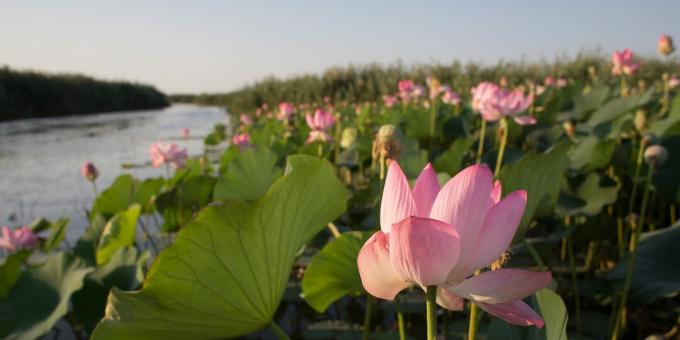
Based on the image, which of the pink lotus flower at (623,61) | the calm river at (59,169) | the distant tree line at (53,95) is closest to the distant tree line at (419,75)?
the calm river at (59,169)

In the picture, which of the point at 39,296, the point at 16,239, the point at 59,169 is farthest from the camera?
the point at 59,169

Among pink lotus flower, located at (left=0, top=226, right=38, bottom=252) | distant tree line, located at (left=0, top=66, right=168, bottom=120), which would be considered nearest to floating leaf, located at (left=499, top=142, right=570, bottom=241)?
pink lotus flower, located at (left=0, top=226, right=38, bottom=252)

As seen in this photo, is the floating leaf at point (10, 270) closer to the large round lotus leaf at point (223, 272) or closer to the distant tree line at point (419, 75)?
the large round lotus leaf at point (223, 272)

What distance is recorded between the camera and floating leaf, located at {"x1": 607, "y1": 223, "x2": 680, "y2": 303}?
3.53 feet

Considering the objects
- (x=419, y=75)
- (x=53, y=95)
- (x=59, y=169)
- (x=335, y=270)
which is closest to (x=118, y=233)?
(x=335, y=270)

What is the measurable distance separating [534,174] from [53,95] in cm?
1873

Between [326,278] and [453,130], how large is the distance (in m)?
2.01

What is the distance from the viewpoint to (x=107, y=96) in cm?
A: 2108

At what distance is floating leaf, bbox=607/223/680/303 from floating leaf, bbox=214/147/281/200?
96 centimetres

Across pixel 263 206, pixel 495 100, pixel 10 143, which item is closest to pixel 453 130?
pixel 495 100

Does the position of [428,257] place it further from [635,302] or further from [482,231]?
[635,302]

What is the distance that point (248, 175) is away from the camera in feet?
5.45

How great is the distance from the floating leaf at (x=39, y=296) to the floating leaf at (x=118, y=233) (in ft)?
0.56

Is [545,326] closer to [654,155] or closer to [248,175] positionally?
[654,155]
